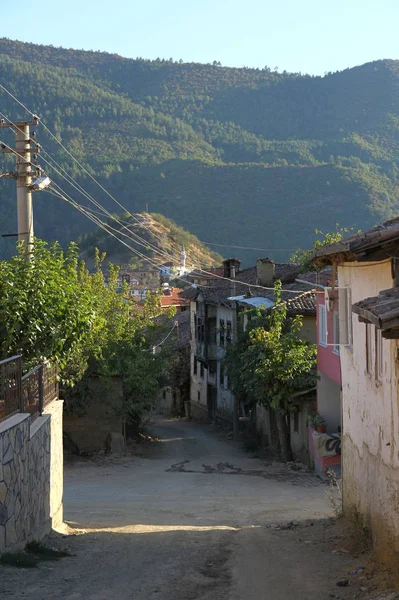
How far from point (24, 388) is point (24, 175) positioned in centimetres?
969

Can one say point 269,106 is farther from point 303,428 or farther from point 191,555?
point 191,555

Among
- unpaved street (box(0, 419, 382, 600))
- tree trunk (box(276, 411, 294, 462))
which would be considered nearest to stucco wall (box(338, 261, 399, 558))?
unpaved street (box(0, 419, 382, 600))

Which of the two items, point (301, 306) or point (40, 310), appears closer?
point (40, 310)

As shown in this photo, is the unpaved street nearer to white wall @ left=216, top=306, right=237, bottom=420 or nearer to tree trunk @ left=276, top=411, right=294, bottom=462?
tree trunk @ left=276, top=411, right=294, bottom=462

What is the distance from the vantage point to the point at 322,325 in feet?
86.6

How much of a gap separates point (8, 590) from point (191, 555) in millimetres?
3978

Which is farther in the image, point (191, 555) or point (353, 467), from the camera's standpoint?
point (353, 467)

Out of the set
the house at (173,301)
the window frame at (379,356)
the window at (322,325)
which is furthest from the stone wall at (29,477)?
the house at (173,301)

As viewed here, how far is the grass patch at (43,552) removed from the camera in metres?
11.9

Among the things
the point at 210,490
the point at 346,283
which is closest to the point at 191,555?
the point at 346,283

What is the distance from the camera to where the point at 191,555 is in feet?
42.0

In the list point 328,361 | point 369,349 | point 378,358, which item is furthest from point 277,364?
point 378,358

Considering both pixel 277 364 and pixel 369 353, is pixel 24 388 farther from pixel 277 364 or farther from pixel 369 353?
pixel 277 364

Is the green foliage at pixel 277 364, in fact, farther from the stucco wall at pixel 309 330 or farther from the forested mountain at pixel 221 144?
the forested mountain at pixel 221 144
